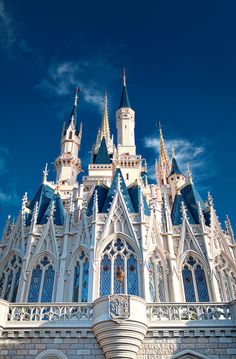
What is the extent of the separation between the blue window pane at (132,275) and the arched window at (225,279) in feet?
20.9

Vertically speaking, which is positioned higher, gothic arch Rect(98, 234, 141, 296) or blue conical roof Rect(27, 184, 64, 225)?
blue conical roof Rect(27, 184, 64, 225)

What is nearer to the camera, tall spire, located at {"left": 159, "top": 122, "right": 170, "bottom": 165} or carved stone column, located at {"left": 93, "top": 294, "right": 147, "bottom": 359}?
carved stone column, located at {"left": 93, "top": 294, "right": 147, "bottom": 359}

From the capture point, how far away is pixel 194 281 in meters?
22.4

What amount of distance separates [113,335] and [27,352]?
11.6ft

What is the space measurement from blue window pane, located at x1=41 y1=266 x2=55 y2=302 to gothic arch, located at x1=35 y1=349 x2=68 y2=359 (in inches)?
346

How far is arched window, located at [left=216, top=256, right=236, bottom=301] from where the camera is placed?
22.9m

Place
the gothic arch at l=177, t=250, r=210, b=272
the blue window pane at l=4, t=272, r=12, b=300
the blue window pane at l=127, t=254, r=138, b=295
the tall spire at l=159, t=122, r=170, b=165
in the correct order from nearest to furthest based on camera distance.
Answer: the blue window pane at l=127, t=254, r=138, b=295
the blue window pane at l=4, t=272, r=12, b=300
the gothic arch at l=177, t=250, r=210, b=272
the tall spire at l=159, t=122, r=170, b=165

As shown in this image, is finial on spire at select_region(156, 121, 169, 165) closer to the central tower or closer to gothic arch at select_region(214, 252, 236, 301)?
the central tower

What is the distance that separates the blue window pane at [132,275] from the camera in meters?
20.4

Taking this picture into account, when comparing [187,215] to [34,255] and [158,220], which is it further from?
[34,255]

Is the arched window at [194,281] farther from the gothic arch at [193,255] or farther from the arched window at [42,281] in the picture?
the arched window at [42,281]

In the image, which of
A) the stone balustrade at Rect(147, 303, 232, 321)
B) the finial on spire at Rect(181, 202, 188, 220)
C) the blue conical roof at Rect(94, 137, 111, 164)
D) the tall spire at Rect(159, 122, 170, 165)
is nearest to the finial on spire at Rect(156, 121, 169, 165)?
the tall spire at Rect(159, 122, 170, 165)

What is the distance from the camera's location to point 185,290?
2217 centimetres

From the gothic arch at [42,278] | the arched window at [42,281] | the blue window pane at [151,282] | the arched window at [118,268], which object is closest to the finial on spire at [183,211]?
the blue window pane at [151,282]
